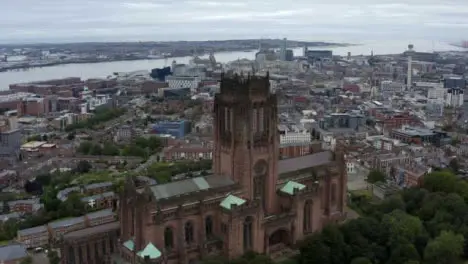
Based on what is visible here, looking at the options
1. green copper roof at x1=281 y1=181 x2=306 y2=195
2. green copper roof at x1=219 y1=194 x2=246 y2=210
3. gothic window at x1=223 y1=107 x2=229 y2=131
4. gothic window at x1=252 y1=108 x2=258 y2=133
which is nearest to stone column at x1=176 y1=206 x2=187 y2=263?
green copper roof at x1=219 y1=194 x2=246 y2=210

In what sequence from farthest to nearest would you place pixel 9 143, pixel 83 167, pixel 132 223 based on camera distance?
pixel 9 143 → pixel 83 167 → pixel 132 223

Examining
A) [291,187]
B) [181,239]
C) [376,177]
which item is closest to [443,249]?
[291,187]

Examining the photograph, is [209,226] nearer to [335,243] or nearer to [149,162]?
[335,243]

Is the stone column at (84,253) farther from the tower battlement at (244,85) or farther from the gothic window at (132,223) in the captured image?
the tower battlement at (244,85)

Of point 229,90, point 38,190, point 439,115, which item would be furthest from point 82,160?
point 439,115

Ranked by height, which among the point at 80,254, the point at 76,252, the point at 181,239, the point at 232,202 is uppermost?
the point at 232,202

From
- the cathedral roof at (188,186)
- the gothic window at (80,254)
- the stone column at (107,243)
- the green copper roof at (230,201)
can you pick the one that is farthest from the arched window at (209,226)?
the gothic window at (80,254)
